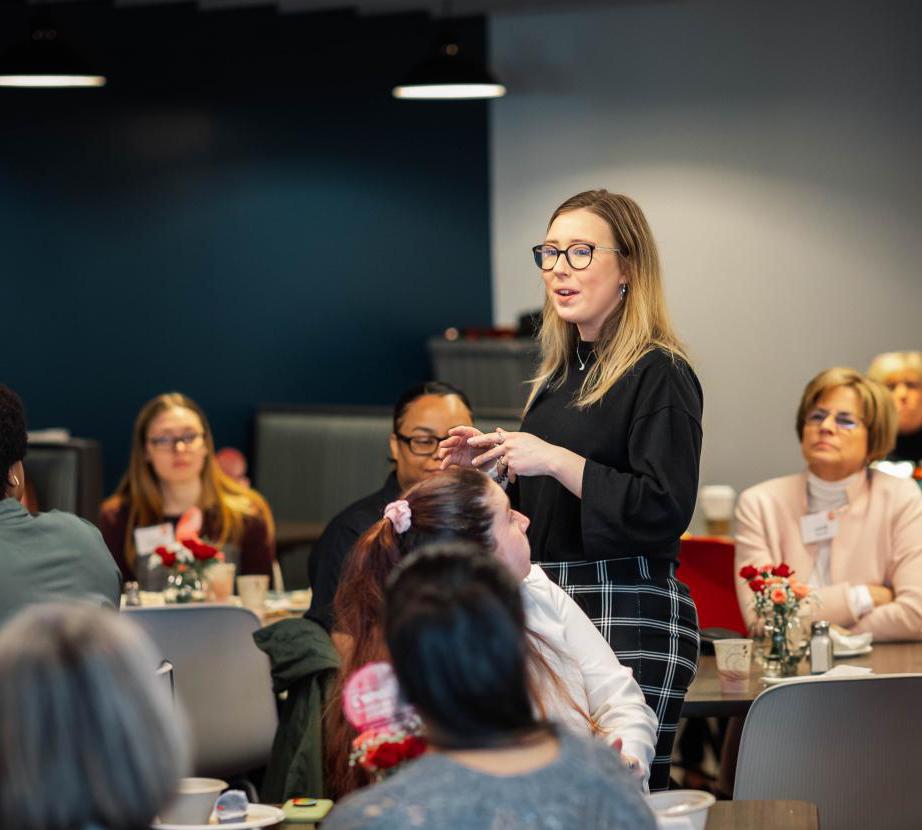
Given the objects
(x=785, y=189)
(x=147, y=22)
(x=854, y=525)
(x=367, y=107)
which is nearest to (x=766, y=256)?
(x=785, y=189)

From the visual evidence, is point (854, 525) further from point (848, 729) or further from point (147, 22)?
point (147, 22)

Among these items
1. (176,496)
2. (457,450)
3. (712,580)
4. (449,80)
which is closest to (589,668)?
(457,450)

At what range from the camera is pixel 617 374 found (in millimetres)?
2564

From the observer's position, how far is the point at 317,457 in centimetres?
725

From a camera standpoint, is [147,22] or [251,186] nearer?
[147,22]

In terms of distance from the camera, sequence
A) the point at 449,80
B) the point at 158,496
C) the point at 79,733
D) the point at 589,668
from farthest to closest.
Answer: the point at 449,80
the point at 158,496
the point at 589,668
the point at 79,733

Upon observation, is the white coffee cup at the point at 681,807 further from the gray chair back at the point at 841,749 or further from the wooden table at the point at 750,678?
the wooden table at the point at 750,678

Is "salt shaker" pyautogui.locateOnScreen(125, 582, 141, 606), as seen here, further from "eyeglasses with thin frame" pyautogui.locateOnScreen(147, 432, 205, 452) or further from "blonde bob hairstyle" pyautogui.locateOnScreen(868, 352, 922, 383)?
"blonde bob hairstyle" pyautogui.locateOnScreen(868, 352, 922, 383)

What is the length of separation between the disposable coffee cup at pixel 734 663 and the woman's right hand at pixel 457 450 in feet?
2.56

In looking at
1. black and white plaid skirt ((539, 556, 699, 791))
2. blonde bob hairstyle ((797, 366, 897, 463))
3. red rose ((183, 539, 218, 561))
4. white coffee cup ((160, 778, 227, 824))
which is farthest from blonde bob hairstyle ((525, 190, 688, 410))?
red rose ((183, 539, 218, 561))

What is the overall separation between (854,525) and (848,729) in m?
1.30

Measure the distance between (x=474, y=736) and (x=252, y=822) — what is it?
0.77 meters

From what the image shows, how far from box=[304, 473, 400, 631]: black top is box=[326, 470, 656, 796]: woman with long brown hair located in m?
1.00

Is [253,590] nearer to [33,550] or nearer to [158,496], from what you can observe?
[158,496]
